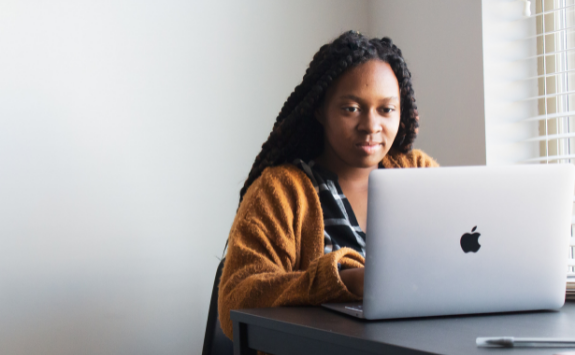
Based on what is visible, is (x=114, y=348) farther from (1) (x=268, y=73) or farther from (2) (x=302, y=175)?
(1) (x=268, y=73)

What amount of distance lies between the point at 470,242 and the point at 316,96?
61 centimetres

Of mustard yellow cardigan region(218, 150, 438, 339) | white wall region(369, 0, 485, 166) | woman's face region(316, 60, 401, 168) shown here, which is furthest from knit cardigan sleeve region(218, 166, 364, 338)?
white wall region(369, 0, 485, 166)

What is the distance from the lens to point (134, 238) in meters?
1.67

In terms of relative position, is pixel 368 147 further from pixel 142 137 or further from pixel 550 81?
pixel 550 81

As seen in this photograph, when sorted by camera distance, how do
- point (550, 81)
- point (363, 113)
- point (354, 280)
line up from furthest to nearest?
point (550, 81), point (363, 113), point (354, 280)

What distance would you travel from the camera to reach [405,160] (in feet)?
4.72

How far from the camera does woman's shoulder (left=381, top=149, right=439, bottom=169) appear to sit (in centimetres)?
142

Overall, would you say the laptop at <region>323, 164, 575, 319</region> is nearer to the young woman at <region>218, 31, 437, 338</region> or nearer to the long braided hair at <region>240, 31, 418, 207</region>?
the young woman at <region>218, 31, 437, 338</region>

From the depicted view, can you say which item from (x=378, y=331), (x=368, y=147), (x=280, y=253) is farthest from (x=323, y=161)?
(x=378, y=331)

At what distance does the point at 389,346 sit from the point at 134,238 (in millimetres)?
1207

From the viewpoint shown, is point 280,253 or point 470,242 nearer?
point 470,242

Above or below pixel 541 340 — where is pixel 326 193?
above

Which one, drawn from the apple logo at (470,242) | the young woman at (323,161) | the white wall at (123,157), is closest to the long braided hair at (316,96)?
the young woman at (323,161)

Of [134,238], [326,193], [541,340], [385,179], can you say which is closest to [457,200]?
[385,179]
